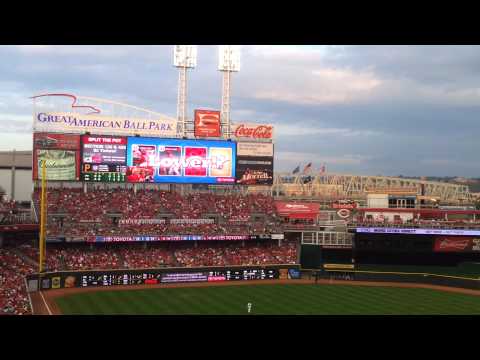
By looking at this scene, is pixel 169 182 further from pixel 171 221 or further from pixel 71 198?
pixel 71 198

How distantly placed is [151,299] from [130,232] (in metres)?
9.87

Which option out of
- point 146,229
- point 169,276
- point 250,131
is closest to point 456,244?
point 250,131

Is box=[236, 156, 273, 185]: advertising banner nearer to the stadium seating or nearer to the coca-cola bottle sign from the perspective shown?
the coca-cola bottle sign

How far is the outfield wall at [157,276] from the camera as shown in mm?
33375

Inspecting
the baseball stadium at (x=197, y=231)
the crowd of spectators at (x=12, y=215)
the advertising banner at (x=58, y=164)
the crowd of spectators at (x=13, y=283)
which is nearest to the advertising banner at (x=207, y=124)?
the baseball stadium at (x=197, y=231)

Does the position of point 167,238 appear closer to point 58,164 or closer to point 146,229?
point 146,229

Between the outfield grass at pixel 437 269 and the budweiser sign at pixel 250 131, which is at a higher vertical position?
the budweiser sign at pixel 250 131

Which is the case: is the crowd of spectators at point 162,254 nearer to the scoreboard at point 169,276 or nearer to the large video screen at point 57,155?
the scoreboard at point 169,276

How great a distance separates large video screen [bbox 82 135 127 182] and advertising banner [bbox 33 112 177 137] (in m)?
0.83

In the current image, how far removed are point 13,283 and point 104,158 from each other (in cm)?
1590

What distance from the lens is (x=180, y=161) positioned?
44656 millimetres

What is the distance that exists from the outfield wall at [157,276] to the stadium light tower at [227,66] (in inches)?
578

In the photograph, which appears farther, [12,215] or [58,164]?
[58,164]
